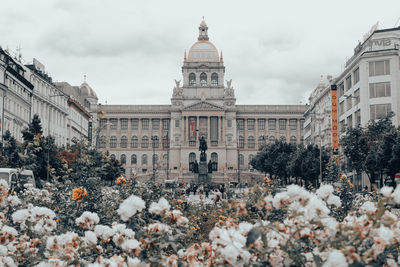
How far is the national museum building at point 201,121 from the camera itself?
131 metres

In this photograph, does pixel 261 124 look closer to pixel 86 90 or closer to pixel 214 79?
pixel 214 79

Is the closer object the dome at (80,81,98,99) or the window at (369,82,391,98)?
the window at (369,82,391,98)

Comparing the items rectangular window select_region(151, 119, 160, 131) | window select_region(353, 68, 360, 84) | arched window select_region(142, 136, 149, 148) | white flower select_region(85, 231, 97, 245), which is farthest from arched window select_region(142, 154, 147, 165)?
white flower select_region(85, 231, 97, 245)

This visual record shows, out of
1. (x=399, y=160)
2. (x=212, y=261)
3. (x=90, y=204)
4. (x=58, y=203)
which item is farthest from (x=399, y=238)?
(x=399, y=160)

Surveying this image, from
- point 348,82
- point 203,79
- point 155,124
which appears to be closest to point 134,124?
point 155,124

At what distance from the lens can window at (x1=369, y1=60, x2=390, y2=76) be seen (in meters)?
58.8

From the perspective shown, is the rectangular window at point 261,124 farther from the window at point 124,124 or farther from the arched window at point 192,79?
the window at point 124,124

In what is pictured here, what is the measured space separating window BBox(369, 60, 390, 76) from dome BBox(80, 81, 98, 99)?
295ft

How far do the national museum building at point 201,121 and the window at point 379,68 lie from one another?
72.6 m

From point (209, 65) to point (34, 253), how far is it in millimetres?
133862

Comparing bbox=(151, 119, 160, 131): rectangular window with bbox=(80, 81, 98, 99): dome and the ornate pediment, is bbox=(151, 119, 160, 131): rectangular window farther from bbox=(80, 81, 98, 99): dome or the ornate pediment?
bbox=(80, 81, 98, 99): dome

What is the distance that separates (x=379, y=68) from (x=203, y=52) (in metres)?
84.6

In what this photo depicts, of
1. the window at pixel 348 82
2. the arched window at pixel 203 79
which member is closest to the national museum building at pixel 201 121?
the arched window at pixel 203 79

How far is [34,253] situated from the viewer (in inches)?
229
